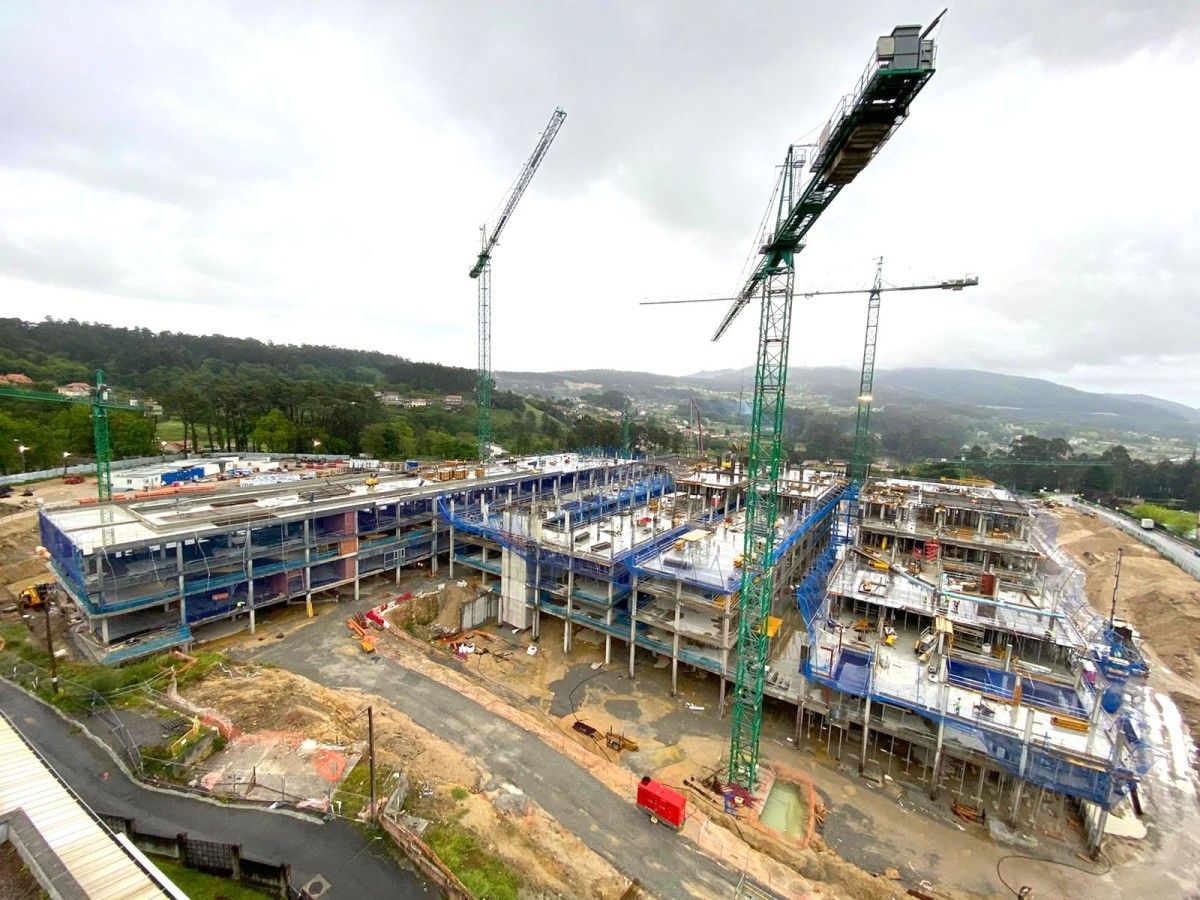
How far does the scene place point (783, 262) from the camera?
24969mm

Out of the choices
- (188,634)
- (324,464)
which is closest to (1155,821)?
(188,634)

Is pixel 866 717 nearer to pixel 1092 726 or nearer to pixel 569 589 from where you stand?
pixel 1092 726

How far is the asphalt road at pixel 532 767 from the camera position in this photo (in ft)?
63.4

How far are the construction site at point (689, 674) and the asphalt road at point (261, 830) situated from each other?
0.99m

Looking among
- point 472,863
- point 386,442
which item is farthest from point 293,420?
point 472,863

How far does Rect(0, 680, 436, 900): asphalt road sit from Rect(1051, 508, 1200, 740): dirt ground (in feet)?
161

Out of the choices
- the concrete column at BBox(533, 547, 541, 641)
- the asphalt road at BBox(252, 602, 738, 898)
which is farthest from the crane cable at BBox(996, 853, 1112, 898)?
the concrete column at BBox(533, 547, 541, 641)

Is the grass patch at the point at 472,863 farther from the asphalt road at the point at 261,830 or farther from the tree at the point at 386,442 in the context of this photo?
the tree at the point at 386,442

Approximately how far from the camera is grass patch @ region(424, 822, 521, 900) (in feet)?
54.6

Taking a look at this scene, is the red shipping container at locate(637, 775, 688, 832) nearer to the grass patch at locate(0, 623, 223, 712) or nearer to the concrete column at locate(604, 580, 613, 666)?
the concrete column at locate(604, 580, 613, 666)

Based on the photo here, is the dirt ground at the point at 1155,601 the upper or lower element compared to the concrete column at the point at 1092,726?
lower

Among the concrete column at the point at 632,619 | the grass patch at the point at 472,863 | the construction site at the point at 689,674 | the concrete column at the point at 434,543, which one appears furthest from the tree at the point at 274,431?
the grass patch at the point at 472,863

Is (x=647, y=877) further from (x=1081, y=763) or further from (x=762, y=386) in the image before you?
(x=762, y=386)

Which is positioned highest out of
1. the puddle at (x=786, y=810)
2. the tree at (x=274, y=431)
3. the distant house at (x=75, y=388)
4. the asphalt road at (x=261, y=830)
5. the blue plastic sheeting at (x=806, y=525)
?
the distant house at (x=75, y=388)
